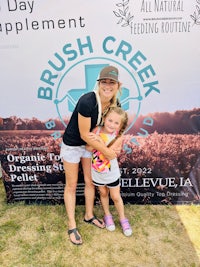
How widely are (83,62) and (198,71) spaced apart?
→ 0.95m

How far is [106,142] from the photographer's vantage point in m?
2.39

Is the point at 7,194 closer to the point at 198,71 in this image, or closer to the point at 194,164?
the point at 194,164

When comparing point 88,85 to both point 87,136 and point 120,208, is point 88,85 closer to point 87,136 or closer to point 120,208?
point 87,136

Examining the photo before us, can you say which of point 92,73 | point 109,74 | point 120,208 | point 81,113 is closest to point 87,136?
point 81,113

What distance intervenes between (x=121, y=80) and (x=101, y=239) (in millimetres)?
1353

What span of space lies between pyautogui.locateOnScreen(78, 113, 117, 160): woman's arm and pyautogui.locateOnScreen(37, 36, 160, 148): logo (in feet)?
1.43

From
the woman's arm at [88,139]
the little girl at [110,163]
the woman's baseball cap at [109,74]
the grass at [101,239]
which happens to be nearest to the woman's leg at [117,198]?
the little girl at [110,163]

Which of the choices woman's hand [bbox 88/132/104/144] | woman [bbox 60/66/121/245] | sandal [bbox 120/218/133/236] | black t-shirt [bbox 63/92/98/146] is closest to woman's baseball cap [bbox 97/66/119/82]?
Answer: woman [bbox 60/66/121/245]

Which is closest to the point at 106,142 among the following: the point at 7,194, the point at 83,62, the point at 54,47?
the point at 83,62

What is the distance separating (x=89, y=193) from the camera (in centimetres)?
275

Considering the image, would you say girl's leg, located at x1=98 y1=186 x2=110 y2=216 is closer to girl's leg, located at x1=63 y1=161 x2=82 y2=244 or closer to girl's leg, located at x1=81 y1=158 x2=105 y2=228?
girl's leg, located at x1=81 y1=158 x2=105 y2=228

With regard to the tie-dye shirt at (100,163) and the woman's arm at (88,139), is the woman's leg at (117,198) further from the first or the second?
the woman's arm at (88,139)

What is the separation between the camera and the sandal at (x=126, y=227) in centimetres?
264

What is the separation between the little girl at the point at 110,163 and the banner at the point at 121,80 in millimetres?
343
